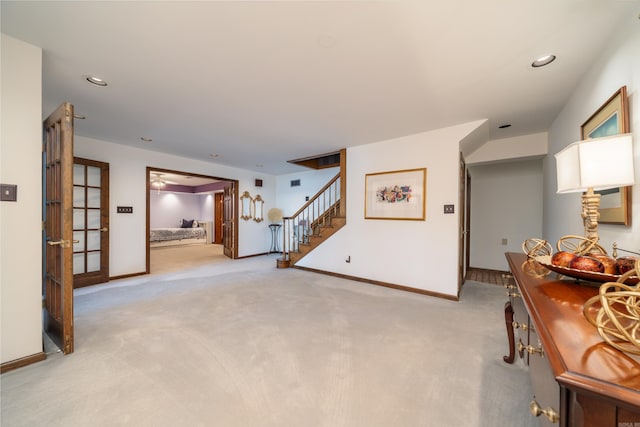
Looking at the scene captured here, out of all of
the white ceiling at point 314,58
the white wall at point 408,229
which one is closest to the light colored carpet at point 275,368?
Result: the white wall at point 408,229

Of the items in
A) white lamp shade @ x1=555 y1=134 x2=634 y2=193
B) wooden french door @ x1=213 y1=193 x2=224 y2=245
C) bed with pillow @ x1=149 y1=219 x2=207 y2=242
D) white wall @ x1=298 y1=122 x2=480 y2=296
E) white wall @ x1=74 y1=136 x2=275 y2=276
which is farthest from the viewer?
wooden french door @ x1=213 y1=193 x2=224 y2=245

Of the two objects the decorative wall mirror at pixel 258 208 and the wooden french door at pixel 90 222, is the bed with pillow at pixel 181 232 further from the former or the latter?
the wooden french door at pixel 90 222

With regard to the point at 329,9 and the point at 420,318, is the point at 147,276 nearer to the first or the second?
the point at 420,318

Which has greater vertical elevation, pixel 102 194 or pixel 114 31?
pixel 114 31

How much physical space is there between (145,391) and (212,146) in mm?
3728

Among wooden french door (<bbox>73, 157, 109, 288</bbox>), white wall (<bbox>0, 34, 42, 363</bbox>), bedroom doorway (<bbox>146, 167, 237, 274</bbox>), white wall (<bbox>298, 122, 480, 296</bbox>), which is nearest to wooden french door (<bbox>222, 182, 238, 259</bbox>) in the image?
bedroom doorway (<bbox>146, 167, 237, 274</bbox>)

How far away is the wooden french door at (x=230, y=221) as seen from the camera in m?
6.19

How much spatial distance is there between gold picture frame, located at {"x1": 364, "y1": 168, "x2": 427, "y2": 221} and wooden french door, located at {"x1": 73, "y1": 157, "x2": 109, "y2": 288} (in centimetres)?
446

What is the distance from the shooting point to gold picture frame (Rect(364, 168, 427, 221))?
3637 millimetres

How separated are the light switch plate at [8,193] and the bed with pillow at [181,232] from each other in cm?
785

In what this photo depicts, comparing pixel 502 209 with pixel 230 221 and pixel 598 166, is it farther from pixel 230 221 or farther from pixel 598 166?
pixel 230 221

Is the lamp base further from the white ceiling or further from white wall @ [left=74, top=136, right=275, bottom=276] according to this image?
white wall @ [left=74, top=136, right=275, bottom=276]

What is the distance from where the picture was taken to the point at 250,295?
3.37 m

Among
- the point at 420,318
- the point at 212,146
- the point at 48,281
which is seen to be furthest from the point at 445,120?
the point at 48,281
